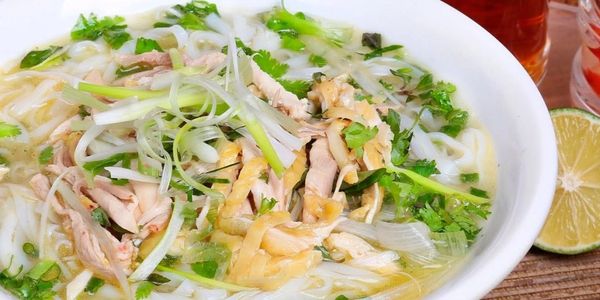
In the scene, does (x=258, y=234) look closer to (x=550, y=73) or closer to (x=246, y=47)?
(x=246, y=47)

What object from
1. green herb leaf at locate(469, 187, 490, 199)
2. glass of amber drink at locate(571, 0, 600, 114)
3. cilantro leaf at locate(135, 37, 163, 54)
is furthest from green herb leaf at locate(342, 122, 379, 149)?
glass of amber drink at locate(571, 0, 600, 114)

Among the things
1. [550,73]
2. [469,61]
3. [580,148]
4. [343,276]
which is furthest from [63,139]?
[550,73]

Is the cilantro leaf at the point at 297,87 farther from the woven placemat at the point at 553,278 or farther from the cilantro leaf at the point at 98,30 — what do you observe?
the woven placemat at the point at 553,278

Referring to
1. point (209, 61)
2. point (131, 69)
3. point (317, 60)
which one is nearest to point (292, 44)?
point (317, 60)

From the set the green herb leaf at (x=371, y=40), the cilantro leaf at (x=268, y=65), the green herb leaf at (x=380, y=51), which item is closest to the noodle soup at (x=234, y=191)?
the cilantro leaf at (x=268, y=65)

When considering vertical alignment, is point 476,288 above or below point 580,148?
above

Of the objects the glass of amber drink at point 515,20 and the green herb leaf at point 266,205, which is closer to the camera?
the green herb leaf at point 266,205
